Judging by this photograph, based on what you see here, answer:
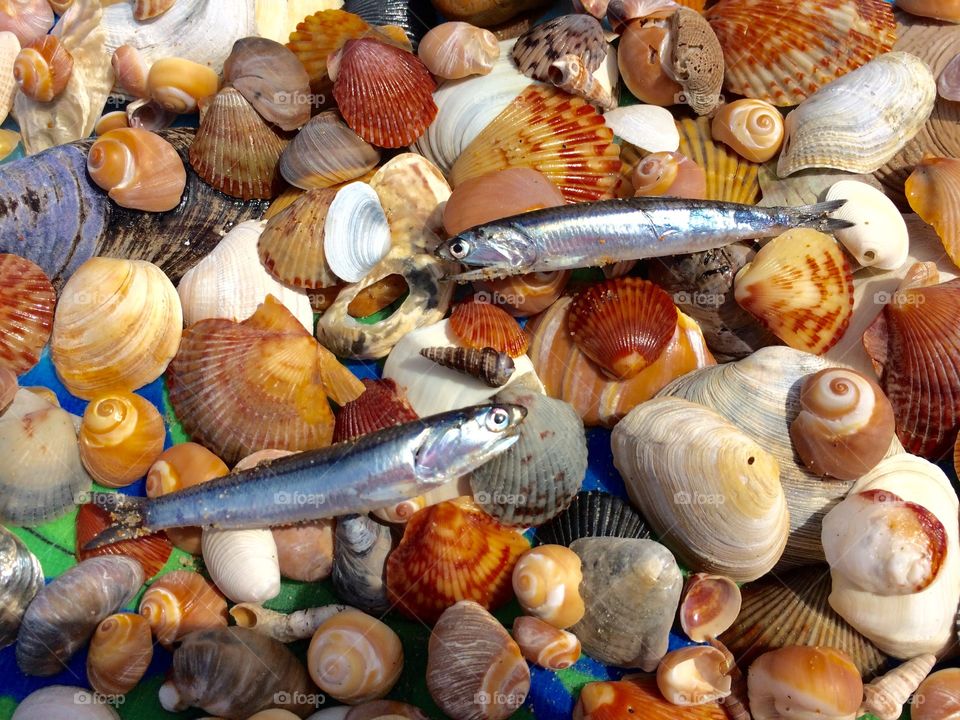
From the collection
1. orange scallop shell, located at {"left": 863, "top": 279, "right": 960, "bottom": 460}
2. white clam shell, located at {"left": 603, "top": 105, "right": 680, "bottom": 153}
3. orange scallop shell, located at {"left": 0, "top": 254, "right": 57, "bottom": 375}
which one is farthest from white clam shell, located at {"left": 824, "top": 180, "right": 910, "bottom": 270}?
orange scallop shell, located at {"left": 0, "top": 254, "right": 57, "bottom": 375}

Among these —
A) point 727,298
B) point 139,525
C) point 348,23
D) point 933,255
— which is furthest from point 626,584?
point 348,23

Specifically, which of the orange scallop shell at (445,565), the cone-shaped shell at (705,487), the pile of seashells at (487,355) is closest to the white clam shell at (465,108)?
the pile of seashells at (487,355)

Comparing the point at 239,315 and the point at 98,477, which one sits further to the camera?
the point at 239,315

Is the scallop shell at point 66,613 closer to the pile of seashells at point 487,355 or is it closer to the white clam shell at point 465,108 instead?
the pile of seashells at point 487,355

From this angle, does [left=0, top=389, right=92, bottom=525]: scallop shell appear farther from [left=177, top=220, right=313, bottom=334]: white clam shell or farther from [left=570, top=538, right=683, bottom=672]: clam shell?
[left=570, top=538, right=683, bottom=672]: clam shell

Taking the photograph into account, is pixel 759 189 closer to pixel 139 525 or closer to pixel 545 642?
pixel 545 642
